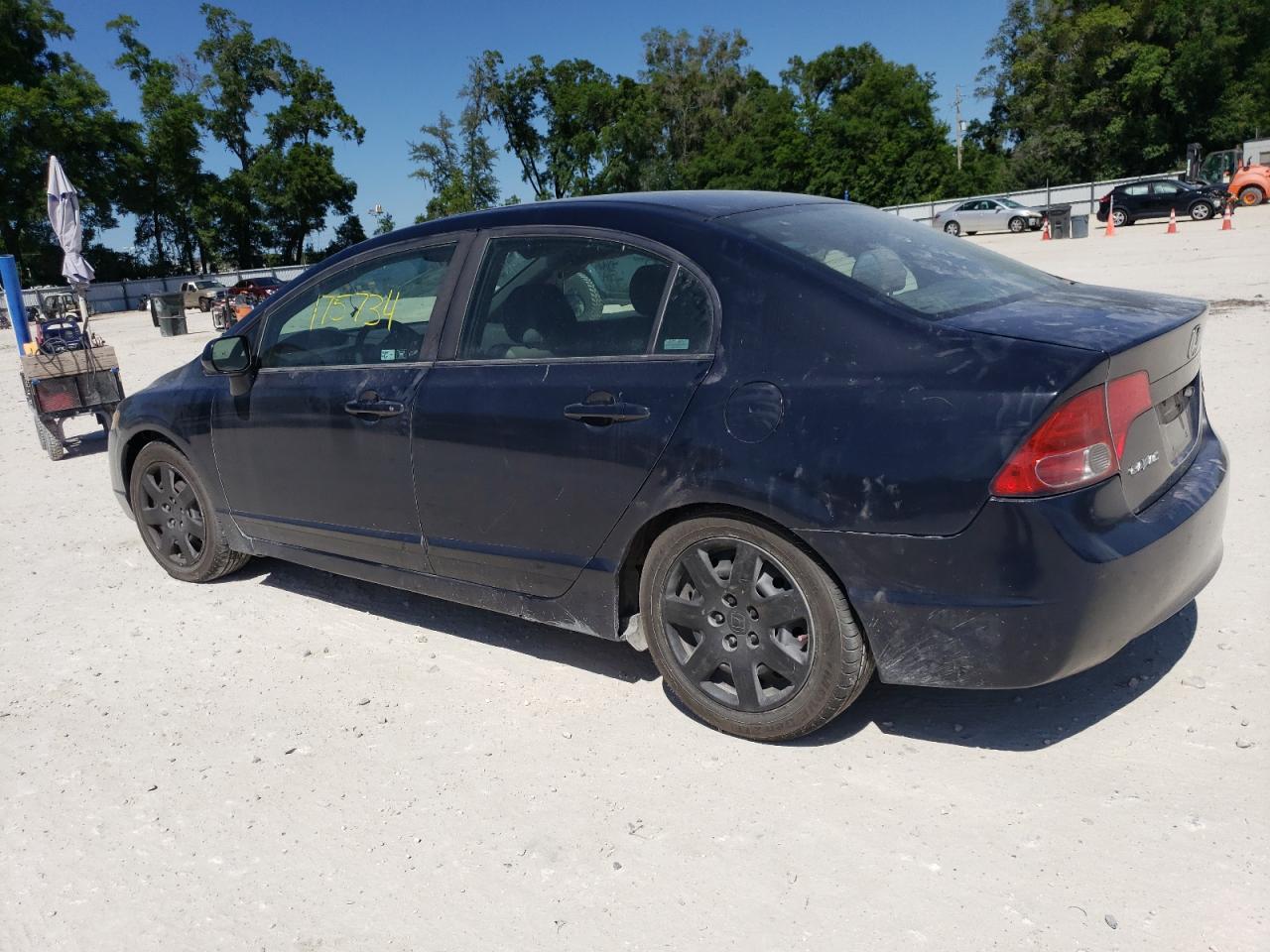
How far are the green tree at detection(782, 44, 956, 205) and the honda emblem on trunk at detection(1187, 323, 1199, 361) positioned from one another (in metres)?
55.9

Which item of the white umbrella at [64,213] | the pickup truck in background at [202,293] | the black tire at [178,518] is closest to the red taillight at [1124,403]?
the black tire at [178,518]

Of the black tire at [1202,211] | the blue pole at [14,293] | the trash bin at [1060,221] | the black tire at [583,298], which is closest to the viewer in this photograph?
the black tire at [583,298]

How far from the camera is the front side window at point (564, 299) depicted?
344 centimetres

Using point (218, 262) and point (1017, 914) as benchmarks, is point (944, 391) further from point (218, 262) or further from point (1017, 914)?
point (218, 262)

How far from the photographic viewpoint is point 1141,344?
288cm

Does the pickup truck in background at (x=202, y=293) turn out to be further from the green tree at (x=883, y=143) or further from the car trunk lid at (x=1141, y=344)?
the car trunk lid at (x=1141, y=344)

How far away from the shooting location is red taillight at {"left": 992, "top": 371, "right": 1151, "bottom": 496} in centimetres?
268

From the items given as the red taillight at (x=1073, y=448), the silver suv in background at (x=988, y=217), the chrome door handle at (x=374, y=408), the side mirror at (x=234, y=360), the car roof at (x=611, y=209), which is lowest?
the red taillight at (x=1073, y=448)

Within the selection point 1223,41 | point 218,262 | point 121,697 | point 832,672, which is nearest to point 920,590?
point 832,672

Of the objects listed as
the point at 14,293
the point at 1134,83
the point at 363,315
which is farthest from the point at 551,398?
the point at 1134,83

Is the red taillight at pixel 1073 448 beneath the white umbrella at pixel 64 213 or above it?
beneath

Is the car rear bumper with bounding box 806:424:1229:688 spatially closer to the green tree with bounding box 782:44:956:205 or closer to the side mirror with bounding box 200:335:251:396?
the side mirror with bounding box 200:335:251:396

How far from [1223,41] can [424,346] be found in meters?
55.8

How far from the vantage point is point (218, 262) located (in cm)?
6400
